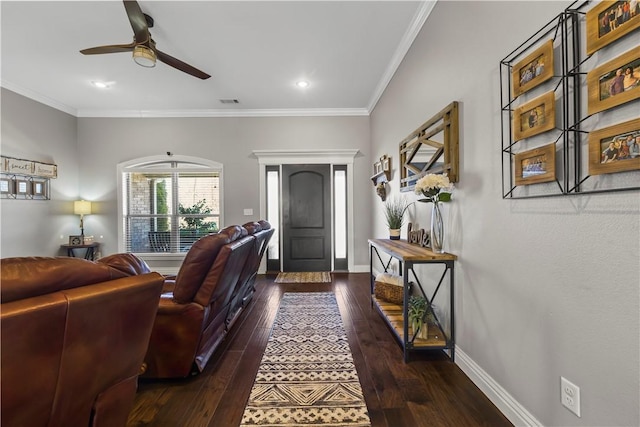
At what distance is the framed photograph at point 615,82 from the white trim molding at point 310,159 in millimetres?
4088

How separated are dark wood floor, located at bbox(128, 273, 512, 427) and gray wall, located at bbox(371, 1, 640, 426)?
22 centimetres

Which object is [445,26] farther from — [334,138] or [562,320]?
[334,138]

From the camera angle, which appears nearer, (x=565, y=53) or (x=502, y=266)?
(x=565, y=53)

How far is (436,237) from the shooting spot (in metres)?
2.16

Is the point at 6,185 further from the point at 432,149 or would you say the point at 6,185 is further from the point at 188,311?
the point at 432,149

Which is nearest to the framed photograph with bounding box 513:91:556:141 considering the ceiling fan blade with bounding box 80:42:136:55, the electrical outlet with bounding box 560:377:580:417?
the electrical outlet with bounding box 560:377:580:417

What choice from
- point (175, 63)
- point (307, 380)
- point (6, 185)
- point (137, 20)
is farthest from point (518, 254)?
point (6, 185)

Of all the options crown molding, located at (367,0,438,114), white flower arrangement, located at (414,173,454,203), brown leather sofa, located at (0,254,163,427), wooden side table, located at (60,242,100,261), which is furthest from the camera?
wooden side table, located at (60,242,100,261)

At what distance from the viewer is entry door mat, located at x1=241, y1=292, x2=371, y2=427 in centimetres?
154

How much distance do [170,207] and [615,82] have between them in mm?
5773

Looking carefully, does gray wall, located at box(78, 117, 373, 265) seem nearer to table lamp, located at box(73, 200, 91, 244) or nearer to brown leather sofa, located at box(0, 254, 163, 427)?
table lamp, located at box(73, 200, 91, 244)

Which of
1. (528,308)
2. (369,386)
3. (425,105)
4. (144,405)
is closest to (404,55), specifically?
(425,105)

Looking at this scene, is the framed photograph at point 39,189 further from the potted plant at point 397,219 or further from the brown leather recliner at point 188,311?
the potted plant at point 397,219

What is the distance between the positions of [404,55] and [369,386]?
10.7 ft
